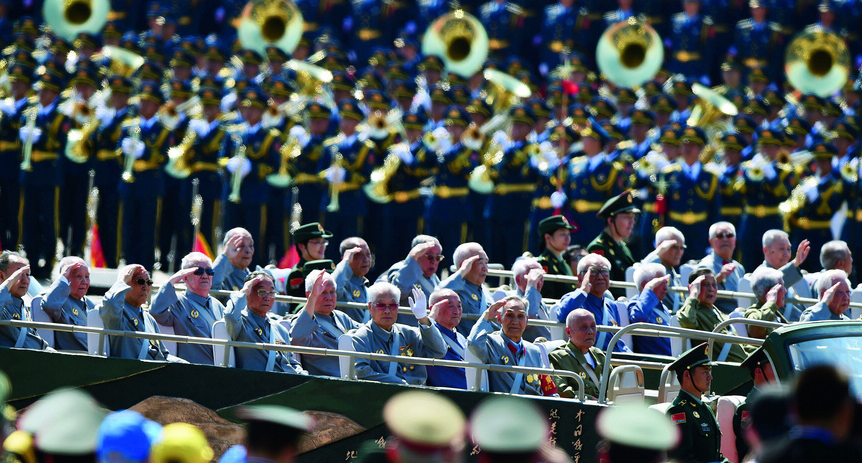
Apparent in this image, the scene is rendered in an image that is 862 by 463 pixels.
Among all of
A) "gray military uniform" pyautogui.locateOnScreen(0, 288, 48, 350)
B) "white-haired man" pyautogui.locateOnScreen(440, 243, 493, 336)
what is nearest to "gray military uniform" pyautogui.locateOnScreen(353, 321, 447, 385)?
"white-haired man" pyautogui.locateOnScreen(440, 243, 493, 336)

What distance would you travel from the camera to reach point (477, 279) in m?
11.5

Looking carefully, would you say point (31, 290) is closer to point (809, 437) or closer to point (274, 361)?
point (274, 361)

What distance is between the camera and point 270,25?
862 inches

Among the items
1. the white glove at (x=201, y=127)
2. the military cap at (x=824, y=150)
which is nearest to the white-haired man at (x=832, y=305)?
the military cap at (x=824, y=150)

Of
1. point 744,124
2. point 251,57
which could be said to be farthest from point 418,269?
point 251,57

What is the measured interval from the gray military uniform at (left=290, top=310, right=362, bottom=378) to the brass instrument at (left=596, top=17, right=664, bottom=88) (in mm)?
11411

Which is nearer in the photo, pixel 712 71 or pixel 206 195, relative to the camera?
pixel 206 195

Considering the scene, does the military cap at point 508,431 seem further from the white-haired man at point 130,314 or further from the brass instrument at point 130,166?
the brass instrument at point 130,166

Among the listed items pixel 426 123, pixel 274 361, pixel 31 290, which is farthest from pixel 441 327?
pixel 426 123

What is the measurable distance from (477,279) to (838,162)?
27.5ft

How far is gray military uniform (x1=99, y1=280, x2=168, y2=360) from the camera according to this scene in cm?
1009

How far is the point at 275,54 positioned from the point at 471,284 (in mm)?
10219

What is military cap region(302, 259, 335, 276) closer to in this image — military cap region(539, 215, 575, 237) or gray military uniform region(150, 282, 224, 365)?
gray military uniform region(150, 282, 224, 365)

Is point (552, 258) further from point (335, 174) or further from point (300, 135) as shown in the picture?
point (300, 135)
